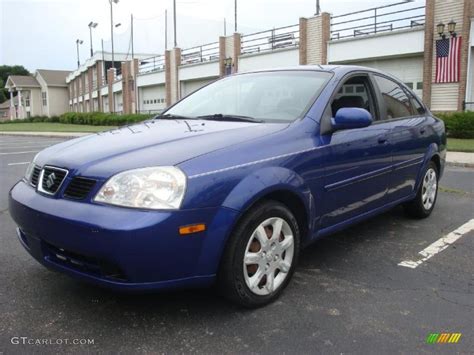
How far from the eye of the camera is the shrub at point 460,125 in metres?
16.3

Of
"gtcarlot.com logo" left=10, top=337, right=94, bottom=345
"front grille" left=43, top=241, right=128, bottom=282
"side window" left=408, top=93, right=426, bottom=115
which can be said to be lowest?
"gtcarlot.com logo" left=10, top=337, right=94, bottom=345

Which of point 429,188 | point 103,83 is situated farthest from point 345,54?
point 103,83

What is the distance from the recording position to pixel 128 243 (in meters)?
2.52

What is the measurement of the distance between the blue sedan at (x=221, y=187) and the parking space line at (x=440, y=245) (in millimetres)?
536

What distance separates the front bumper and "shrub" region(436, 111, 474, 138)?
619 inches

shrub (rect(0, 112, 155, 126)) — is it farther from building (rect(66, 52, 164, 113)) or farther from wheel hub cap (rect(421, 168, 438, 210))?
wheel hub cap (rect(421, 168, 438, 210))

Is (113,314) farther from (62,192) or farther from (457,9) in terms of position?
(457,9)

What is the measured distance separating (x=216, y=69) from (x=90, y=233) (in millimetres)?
31390

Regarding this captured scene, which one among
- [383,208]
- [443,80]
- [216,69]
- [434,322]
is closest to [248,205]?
[434,322]

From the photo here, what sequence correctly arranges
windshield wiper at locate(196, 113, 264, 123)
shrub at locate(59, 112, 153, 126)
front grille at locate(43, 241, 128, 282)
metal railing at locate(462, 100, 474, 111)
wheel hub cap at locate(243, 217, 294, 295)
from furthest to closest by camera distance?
shrub at locate(59, 112, 153, 126) < metal railing at locate(462, 100, 474, 111) < windshield wiper at locate(196, 113, 264, 123) < wheel hub cap at locate(243, 217, 294, 295) < front grille at locate(43, 241, 128, 282)

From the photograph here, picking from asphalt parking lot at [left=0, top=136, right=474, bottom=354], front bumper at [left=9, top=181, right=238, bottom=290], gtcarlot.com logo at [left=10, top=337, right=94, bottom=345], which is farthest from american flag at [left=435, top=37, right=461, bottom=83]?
gtcarlot.com logo at [left=10, top=337, right=94, bottom=345]

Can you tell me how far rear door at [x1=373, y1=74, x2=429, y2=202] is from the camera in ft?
14.5

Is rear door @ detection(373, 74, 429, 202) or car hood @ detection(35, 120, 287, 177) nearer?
car hood @ detection(35, 120, 287, 177)

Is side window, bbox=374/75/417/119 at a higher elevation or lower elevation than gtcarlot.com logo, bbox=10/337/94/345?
higher
